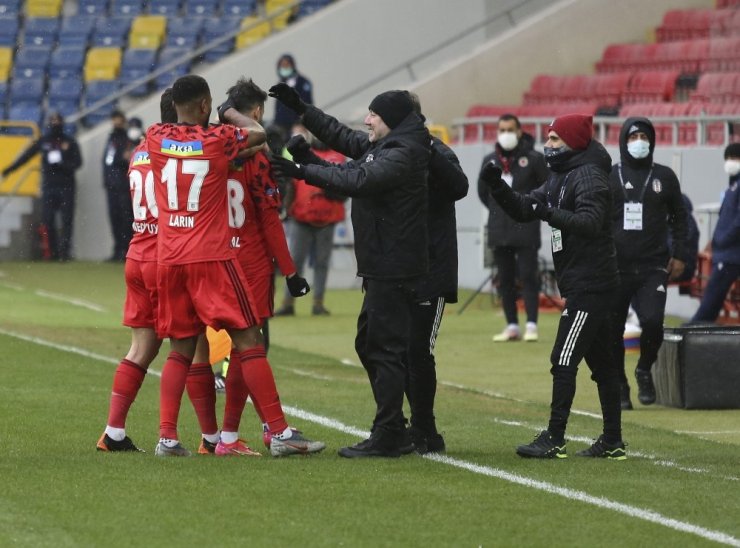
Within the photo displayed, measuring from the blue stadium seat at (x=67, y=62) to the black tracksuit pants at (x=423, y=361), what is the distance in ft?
76.2

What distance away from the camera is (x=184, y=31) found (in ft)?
102

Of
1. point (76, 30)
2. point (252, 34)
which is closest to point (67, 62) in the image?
point (76, 30)

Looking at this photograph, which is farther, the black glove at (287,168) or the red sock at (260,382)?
the red sock at (260,382)

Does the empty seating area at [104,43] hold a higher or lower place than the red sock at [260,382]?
higher

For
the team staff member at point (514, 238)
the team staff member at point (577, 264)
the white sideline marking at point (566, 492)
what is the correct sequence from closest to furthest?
the white sideline marking at point (566, 492) < the team staff member at point (577, 264) < the team staff member at point (514, 238)

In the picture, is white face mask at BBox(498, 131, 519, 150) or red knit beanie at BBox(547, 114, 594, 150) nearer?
red knit beanie at BBox(547, 114, 594, 150)

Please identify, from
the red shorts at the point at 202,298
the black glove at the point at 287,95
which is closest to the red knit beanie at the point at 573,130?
the black glove at the point at 287,95

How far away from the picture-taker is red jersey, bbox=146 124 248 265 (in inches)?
329

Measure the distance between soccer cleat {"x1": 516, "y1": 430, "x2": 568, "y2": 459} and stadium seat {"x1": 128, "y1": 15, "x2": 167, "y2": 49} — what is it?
2305 centimetres

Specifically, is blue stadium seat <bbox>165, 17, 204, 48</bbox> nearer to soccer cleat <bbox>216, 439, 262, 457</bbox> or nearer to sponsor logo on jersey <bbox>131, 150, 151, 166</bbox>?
sponsor logo on jersey <bbox>131, 150, 151, 166</bbox>

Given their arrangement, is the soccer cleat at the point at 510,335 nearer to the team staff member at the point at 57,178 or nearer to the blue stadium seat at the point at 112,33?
the team staff member at the point at 57,178

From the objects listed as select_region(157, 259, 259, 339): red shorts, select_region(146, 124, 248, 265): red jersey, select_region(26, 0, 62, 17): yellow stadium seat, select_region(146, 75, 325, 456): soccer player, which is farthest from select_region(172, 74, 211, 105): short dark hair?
select_region(26, 0, 62, 17): yellow stadium seat

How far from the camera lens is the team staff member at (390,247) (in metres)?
8.66

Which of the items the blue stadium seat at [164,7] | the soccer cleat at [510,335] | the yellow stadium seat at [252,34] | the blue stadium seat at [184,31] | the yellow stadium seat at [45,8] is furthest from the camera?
the yellow stadium seat at [45,8]
